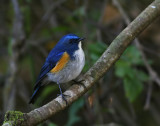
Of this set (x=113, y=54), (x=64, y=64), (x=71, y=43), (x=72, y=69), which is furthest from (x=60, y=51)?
(x=113, y=54)

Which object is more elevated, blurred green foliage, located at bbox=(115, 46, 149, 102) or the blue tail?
the blue tail

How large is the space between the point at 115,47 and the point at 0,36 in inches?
167

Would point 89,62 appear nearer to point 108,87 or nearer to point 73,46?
point 73,46

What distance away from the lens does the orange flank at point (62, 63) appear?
410 cm

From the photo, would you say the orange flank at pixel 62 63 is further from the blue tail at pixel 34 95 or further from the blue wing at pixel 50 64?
the blue tail at pixel 34 95

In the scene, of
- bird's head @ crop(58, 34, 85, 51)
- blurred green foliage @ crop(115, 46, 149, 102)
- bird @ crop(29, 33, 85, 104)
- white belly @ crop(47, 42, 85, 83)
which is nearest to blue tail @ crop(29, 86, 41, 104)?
bird @ crop(29, 33, 85, 104)

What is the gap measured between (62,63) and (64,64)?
0.13 ft

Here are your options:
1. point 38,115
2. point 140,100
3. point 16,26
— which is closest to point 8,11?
point 16,26

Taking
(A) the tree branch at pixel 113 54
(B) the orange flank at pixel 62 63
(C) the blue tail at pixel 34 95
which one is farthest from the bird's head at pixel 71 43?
(A) the tree branch at pixel 113 54

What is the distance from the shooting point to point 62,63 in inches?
162

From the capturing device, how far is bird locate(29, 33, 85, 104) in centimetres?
405

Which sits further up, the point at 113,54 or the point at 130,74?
the point at 113,54

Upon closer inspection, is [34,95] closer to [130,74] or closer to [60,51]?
[60,51]

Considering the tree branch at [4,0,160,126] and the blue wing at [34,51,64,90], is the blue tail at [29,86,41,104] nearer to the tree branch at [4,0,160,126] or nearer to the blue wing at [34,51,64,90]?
the blue wing at [34,51,64,90]
